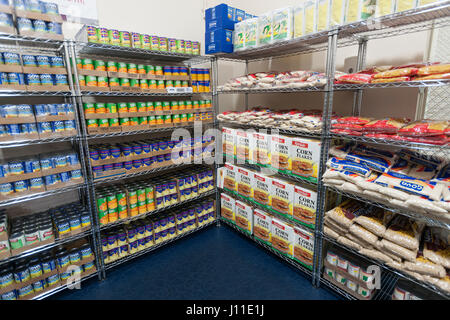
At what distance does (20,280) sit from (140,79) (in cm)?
194

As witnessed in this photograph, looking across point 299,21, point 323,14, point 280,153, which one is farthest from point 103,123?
point 323,14

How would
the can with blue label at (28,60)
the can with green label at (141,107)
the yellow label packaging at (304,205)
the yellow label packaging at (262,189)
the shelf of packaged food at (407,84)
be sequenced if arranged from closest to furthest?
the shelf of packaged food at (407,84) < the can with blue label at (28,60) < the yellow label packaging at (304,205) < the can with green label at (141,107) < the yellow label packaging at (262,189)

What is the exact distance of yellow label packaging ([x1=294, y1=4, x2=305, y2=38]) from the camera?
2039 mm

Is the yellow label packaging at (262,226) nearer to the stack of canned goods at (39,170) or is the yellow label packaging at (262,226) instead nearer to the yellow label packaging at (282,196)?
the yellow label packaging at (282,196)

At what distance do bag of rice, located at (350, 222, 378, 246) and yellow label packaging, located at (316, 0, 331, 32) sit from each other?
1519 millimetres

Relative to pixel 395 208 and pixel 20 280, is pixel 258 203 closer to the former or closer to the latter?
pixel 395 208

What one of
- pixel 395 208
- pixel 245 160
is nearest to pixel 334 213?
pixel 395 208

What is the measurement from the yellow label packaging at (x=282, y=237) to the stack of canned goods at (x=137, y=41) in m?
1.99

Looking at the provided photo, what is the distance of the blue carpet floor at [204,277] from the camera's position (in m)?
2.21

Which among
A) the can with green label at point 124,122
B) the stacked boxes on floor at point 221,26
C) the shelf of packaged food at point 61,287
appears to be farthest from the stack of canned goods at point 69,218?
the stacked boxes on floor at point 221,26

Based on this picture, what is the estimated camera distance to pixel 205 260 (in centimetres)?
265

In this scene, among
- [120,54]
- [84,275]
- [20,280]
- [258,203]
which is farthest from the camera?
[258,203]

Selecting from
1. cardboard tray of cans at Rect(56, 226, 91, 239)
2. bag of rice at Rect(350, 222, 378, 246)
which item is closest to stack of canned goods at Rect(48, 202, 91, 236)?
cardboard tray of cans at Rect(56, 226, 91, 239)

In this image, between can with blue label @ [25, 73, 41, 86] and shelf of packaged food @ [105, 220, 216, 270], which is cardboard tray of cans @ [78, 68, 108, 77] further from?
shelf of packaged food @ [105, 220, 216, 270]
